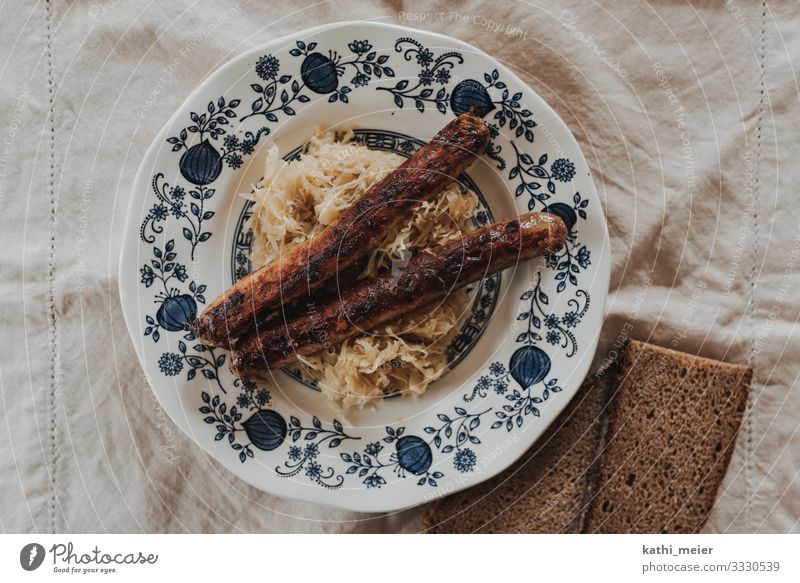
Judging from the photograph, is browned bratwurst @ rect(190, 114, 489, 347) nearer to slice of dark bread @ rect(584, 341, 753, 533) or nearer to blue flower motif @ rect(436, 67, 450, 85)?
blue flower motif @ rect(436, 67, 450, 85)

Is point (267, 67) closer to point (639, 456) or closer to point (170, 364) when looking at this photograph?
point (170, 364)

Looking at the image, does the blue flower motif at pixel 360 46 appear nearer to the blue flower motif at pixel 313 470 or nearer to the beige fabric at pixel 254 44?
the beige fabric at pixel 254 44

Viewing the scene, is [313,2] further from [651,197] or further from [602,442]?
[602,442]

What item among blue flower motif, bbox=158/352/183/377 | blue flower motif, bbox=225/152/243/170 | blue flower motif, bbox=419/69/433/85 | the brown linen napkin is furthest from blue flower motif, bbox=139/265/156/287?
the brown linen napkin

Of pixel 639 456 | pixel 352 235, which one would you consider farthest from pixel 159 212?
pixel 639 456

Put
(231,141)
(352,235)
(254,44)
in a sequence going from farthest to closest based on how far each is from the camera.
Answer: (254,44), (231,141), (352,235)

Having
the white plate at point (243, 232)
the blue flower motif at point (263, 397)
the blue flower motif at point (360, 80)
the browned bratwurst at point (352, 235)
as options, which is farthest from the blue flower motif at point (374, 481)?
the blue flower motif at point (360, 80)
